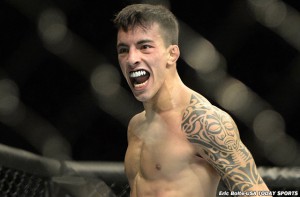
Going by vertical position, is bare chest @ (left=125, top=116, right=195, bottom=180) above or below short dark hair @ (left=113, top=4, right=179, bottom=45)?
below

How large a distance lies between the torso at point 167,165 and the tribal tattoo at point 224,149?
0.23ft

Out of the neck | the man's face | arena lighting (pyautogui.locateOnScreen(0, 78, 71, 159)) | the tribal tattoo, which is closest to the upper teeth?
the man's face

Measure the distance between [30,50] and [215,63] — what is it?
928 mm

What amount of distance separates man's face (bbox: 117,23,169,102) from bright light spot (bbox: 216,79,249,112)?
85 cm

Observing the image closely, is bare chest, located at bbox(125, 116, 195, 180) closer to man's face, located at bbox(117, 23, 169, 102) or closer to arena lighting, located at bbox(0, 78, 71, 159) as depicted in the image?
man's face, located at bbox(117, 23, 169, 102)

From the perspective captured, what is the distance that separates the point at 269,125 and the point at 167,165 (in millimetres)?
1097

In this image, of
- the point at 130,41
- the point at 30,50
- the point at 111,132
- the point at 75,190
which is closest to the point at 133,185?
the point at 75,190

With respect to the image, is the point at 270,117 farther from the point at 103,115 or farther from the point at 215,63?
the point at 103,115

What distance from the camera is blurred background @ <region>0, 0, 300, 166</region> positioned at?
3.02 meters

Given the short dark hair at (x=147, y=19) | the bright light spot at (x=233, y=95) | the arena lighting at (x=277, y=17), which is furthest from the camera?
the bright light spot at (x=233, y=95)

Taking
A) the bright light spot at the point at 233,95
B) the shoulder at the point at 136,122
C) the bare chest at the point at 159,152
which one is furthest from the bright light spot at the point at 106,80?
the bare chest at the point at 159,152

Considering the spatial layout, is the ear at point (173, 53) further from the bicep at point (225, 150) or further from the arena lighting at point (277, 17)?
the arena lighting at point (277, 17)

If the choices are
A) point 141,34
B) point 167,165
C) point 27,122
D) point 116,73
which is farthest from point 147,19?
point 116,73

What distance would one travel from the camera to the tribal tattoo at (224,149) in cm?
190
